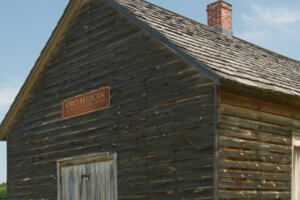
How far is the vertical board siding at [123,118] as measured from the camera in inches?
418

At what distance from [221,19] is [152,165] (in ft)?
24.2

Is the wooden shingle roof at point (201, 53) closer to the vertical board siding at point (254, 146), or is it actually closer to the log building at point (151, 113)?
the log building at point (151, 113)

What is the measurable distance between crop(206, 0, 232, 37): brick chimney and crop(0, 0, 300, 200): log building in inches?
66.4

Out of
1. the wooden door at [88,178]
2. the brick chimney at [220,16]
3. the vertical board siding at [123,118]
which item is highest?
the brick chimney at [220,16]

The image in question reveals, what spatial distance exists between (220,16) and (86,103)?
240 inches

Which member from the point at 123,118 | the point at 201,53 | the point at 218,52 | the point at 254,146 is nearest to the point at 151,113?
the point at 123,118

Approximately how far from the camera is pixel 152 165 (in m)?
11.3

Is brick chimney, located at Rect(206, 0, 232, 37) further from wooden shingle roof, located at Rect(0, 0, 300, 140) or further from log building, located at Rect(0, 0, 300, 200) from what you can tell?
log building, located at Rect(0, 0, 300, 200)

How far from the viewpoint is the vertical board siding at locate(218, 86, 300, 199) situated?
1034cm

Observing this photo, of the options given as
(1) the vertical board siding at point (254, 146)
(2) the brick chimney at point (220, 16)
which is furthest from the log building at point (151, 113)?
(2) the brick chimney at point (220, 16)

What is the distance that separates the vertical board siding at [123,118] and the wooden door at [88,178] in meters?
0.23

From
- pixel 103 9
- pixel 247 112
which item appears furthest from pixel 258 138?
pixel 103 9

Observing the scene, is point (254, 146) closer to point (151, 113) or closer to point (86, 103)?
point (151, 113)

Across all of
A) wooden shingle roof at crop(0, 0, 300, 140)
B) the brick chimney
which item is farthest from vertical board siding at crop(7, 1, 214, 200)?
the brick chimney
